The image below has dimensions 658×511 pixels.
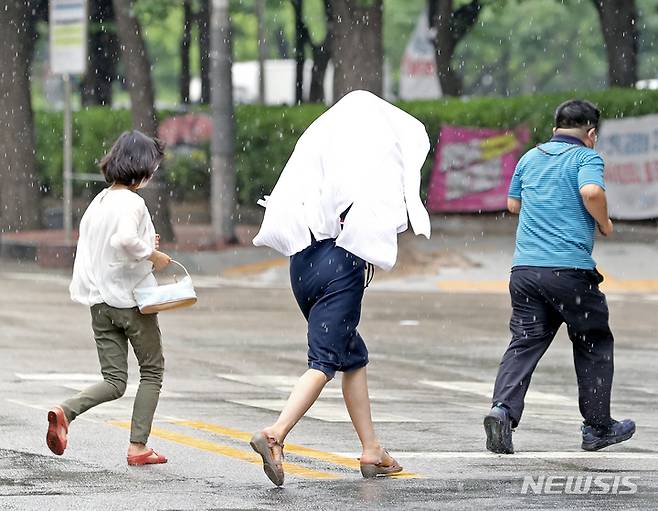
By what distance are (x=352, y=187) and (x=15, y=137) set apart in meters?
20.6

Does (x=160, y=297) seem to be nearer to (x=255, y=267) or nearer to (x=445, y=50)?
(x=255, y=267)

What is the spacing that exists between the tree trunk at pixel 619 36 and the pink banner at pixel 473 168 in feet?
13.1

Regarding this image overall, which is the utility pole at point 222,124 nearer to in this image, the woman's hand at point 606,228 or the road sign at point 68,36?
the road sign at point 68,36

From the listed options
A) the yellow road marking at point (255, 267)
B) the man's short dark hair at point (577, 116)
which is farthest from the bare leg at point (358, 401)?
the yellow road marking at point (255, 267)

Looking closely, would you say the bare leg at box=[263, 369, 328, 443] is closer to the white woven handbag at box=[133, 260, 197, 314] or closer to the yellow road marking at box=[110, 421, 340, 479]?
the yellow road marking at box=[110, 421, 340, 479]

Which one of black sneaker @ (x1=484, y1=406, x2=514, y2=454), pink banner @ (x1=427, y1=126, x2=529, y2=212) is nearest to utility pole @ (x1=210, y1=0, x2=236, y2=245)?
pink banner @ (x1=427, y1=126, x2=529, y2=212)

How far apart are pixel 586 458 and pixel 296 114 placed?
2199cm

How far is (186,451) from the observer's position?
806 centimetres

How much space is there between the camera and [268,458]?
22.6ft

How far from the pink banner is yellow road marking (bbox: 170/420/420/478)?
18399mm

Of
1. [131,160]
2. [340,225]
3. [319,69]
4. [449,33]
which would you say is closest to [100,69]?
[319,69]

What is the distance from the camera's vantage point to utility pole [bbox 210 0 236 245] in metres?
23.8

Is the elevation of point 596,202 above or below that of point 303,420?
above

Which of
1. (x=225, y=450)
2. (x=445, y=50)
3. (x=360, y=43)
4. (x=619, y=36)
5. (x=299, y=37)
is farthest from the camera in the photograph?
(x=299, y=37)
